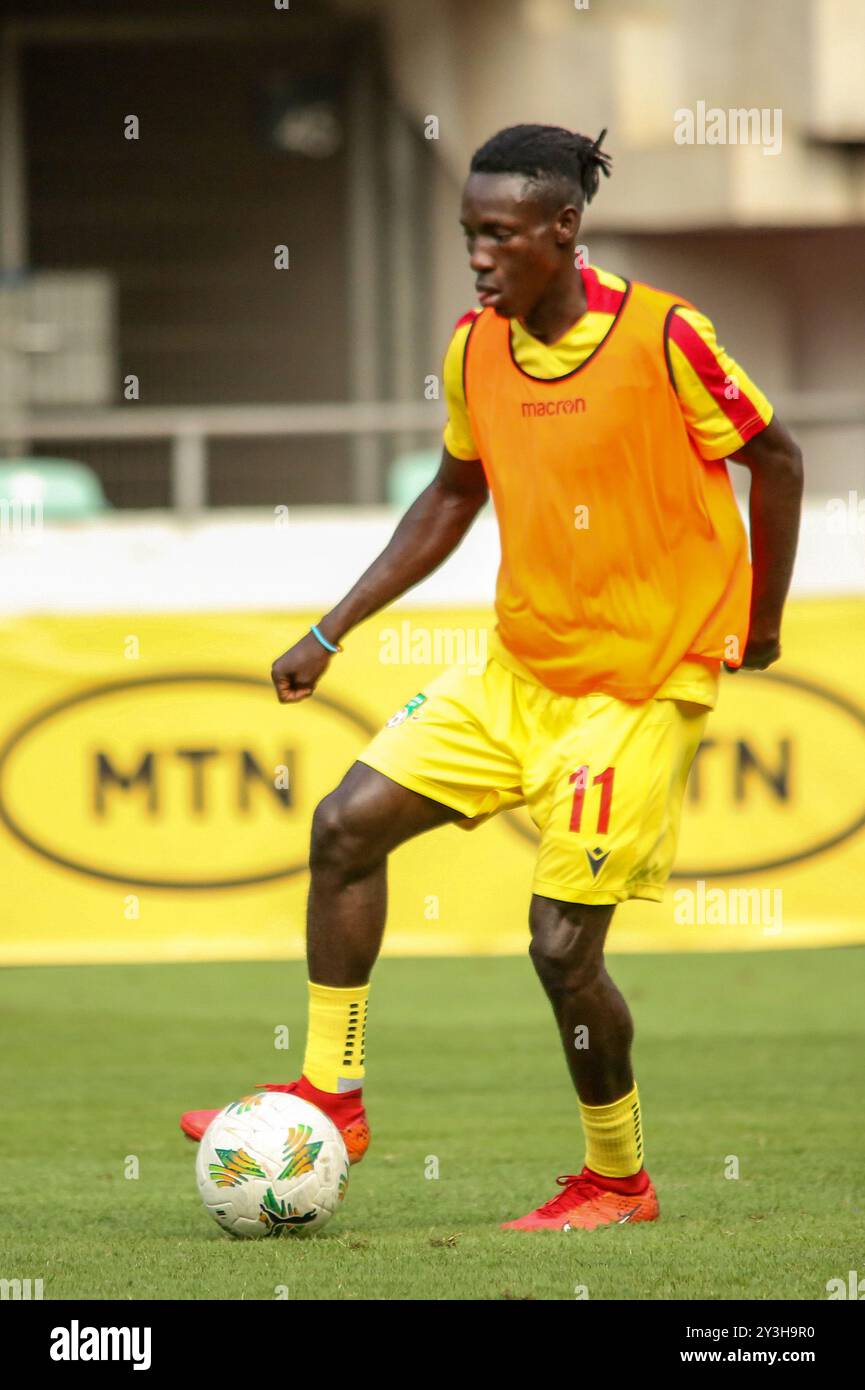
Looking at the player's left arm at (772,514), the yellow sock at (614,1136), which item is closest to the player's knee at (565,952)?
the yellow sock at (614,1136)

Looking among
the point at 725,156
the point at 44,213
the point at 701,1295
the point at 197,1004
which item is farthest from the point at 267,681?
the point at 44,213

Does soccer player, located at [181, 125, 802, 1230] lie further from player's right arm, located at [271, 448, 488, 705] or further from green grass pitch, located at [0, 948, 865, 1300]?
green grass pitch, located at [0, 948, 865, 1300]

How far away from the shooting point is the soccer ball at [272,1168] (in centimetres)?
489

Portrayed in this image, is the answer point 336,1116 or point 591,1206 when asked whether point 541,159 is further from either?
point 591,1206

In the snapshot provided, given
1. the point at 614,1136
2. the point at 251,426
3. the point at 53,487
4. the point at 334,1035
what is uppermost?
the point at 251,426

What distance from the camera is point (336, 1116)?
5.16 metres

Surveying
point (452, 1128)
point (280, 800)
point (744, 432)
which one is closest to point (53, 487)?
point (280, 800)

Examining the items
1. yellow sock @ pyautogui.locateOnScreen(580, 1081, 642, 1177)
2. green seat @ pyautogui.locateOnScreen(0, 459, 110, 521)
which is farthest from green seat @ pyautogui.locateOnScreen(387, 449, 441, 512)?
yellow sock @ pyautogui.locateOnScreen(580, 1081, 642, 1177)

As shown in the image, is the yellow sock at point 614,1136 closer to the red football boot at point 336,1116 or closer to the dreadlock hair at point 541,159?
the red football boot at point 336,1116

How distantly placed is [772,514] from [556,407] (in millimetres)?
561

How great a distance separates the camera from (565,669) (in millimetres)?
5074

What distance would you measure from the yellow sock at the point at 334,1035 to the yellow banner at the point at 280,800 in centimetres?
461

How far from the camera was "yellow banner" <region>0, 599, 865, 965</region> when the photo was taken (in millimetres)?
9773

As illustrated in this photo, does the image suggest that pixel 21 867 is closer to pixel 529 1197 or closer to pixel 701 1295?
pixel 529 1197
